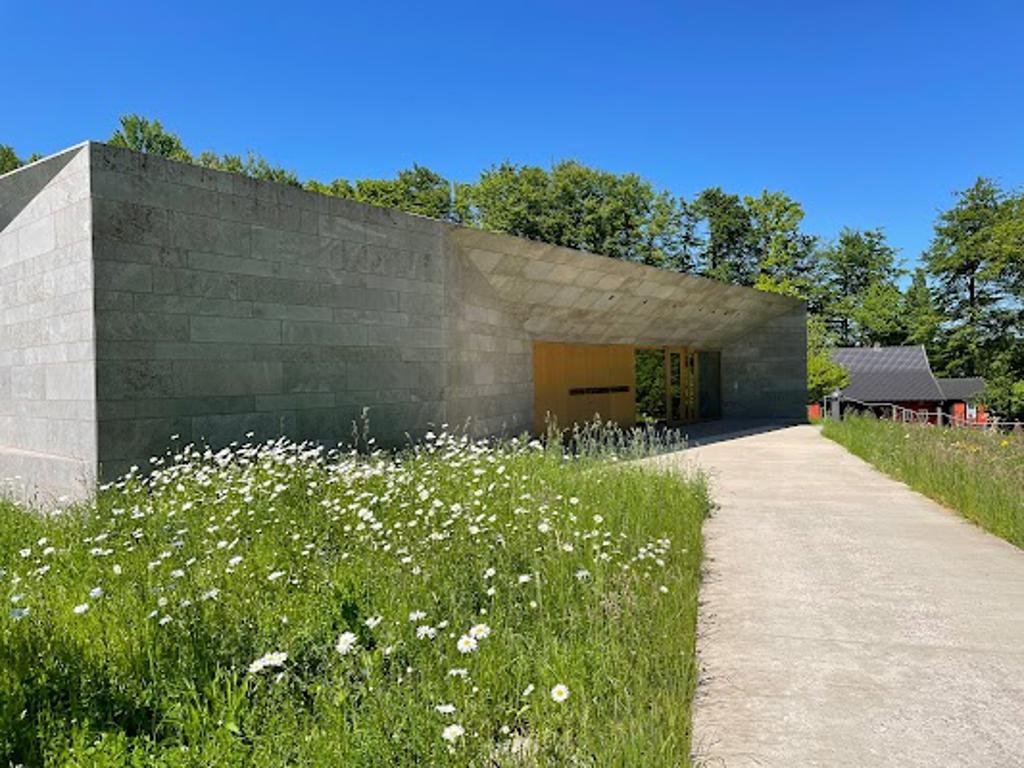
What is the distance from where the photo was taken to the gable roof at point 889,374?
39.0 meters

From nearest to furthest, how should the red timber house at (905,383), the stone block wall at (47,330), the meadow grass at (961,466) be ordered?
the meadow grass at (961,466) < the stone block wall at (47,330) < the red timber house at (905,383)

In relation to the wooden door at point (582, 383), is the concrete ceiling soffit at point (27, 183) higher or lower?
higher

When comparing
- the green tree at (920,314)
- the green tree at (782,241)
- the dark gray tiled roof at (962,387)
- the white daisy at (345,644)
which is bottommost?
the white daisy at (345,644)


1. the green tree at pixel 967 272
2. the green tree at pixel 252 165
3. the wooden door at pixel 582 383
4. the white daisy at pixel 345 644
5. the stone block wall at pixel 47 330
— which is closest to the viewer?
the white daisy at pixel 345 644

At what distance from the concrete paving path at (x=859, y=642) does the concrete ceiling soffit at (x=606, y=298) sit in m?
6.14

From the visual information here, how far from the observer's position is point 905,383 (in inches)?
1564

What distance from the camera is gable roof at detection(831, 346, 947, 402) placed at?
3903 centimetres

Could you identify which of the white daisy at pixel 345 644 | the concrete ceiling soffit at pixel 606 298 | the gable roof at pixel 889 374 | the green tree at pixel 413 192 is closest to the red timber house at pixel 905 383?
the gable roof at pixel 889 374

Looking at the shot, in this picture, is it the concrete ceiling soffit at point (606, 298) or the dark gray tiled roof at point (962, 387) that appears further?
the dark gray tiled roof at point (962, 387)

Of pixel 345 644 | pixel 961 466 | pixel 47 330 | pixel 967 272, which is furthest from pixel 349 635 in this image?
pixel 967 272

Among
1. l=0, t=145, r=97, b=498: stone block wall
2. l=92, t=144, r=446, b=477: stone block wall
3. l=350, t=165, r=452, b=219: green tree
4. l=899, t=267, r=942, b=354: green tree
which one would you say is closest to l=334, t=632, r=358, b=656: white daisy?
l=0, t=145, r=97, b=498: stone block wall

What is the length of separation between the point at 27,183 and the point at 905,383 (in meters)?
43.8

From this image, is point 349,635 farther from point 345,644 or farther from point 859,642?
point 859,642

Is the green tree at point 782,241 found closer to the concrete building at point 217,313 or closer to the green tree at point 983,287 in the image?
the green tree at point 983,287
